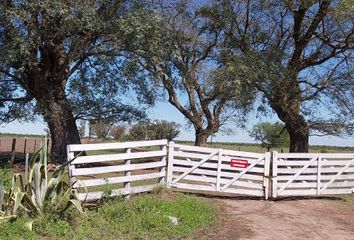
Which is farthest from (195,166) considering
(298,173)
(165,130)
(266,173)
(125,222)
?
(165,130)

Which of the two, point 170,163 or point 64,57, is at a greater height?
point 64,57

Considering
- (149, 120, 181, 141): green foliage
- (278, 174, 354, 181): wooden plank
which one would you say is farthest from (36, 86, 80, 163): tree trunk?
(149, 120, 181, 141): green foliage

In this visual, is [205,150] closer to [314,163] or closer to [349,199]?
[314,163]

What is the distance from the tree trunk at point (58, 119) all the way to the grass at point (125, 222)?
10.1 meters

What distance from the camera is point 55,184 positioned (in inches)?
343

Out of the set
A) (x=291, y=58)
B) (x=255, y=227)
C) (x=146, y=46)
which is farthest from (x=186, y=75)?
(x=255, y=227)

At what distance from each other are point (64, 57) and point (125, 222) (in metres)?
13.3

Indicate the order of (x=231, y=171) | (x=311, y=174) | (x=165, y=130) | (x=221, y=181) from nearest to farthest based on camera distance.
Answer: (x=221, y=181) < (x=231, y=171) < (x=311, y=174) < (x=165, y=130)

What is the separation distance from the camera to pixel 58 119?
20266 mm

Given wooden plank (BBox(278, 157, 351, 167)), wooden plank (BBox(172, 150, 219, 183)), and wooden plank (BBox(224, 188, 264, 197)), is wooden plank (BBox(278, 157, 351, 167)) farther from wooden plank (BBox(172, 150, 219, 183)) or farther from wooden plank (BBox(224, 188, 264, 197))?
wooden plank (BBox(172, 150, 219, 183))

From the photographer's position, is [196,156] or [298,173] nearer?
[196,156]

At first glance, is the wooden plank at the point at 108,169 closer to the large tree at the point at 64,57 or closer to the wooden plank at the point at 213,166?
the wooden plank at the point at 213,166

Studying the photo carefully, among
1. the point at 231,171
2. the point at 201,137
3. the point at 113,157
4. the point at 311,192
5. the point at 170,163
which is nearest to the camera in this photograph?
the point at 113,157

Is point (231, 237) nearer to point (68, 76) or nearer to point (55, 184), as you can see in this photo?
point (55, 184)
